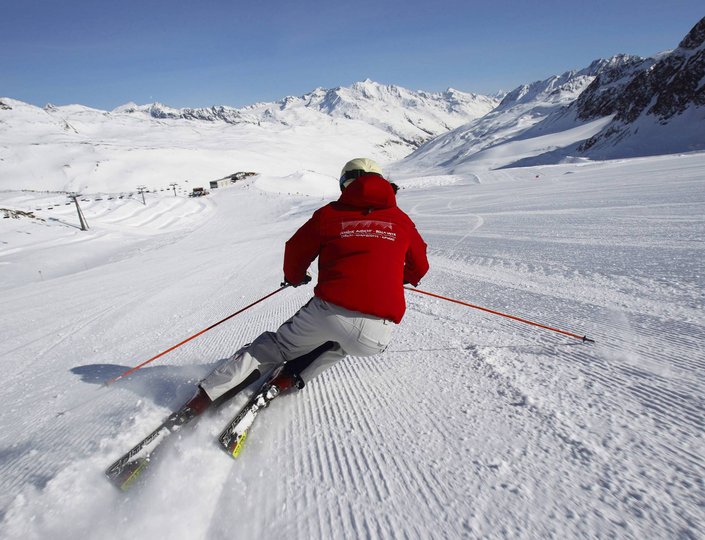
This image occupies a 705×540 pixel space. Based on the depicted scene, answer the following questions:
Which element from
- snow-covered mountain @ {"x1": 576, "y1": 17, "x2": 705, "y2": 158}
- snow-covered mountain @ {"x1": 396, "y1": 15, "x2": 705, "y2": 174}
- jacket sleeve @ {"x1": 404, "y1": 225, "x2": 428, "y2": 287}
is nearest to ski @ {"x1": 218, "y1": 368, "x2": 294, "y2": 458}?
jacket sleeve @ {"x1": 404, "y1": 225, "x2": 428, "y2": 287}

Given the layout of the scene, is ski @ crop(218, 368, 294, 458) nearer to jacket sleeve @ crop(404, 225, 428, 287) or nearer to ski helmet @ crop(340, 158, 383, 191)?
jacket sleeve @ crop(404, 225, 428, 287)

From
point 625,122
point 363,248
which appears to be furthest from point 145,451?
point 625,122

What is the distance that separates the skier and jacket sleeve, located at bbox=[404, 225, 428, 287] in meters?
0.13

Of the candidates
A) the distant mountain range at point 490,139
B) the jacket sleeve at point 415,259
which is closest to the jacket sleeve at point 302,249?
the jacket sleeve at point 415,259

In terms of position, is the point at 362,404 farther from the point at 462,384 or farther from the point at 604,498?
the point at 604,498

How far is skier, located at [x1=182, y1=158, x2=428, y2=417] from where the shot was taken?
85.8 inches

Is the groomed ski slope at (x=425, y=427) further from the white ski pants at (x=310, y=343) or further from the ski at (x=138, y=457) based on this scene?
the white ski pants at (x=310, y=343)

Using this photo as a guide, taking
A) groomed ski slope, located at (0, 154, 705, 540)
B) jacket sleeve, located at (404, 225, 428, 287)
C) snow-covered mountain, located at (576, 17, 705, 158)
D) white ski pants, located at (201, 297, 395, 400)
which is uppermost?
snow-covered mountain, located at (576, 17, 705, 158)

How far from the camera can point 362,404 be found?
227 cm

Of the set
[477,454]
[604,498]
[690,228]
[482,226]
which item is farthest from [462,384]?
[482,226]

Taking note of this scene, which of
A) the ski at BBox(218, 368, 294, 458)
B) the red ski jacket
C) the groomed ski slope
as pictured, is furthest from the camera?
the red ski jacket

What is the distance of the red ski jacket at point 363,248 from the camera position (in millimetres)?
2172

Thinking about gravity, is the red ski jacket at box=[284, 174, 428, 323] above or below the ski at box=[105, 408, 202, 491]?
above

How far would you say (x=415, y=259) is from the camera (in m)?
2.65
